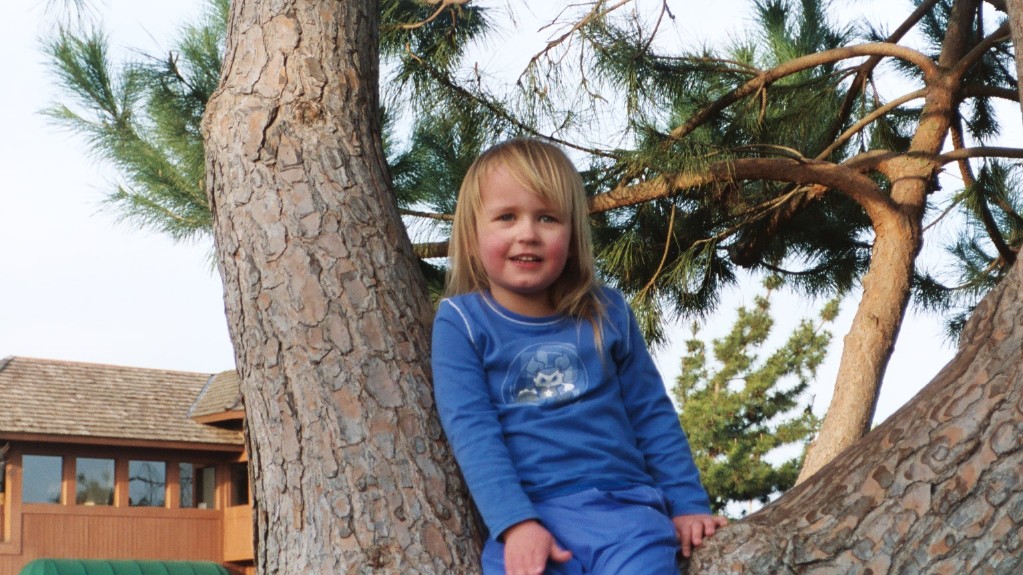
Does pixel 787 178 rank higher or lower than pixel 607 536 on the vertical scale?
higher

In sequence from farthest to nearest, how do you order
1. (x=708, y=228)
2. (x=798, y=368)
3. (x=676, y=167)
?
(x=798, y=368)
(x=708, y=228)
(x=676, y=167)

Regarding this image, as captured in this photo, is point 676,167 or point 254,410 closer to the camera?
point 254,410

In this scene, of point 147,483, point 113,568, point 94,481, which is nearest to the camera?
point 113,568

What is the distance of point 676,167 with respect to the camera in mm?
4652

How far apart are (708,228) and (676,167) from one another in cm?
133

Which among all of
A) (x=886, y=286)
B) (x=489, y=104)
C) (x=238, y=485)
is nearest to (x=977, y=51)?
(x=886, y=286)

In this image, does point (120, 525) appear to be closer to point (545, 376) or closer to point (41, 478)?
point (41, 478)

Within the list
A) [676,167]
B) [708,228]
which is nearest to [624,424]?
[676,167]

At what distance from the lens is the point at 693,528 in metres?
1.80

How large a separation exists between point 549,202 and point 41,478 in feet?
49.5

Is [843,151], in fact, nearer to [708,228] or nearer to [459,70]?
[708,228]

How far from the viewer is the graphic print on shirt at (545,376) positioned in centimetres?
185

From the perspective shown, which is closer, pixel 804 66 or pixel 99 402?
pixel 804 66

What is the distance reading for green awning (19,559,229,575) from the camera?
9987mm
